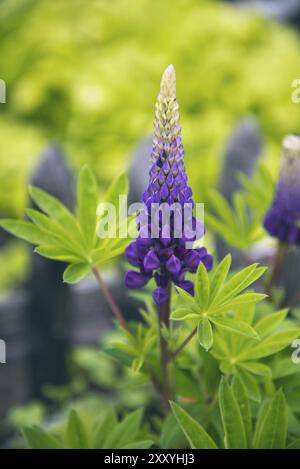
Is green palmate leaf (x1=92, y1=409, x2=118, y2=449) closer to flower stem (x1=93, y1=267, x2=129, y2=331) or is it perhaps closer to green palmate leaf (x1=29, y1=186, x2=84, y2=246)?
flower stem (x1=93, y1=267, x2=129, y2=331)

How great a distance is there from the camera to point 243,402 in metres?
0.97

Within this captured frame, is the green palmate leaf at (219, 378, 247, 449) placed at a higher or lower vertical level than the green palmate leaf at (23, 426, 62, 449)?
higher

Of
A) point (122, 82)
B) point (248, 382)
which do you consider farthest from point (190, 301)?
point (122, 82)

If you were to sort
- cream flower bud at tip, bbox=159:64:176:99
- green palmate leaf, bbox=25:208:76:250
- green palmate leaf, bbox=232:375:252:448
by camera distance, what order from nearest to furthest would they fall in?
cream flower bud at tip, bbox=159:64:176:99
green palmate leaf, bbox=232:375:252:448
green palmate leaf, bbox=25:208:76:250

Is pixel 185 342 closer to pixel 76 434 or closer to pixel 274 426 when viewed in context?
pixel 274 426

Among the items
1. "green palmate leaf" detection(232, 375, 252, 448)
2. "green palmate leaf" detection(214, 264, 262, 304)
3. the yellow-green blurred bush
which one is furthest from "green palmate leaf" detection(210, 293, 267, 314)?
the yellow-green blurred bush

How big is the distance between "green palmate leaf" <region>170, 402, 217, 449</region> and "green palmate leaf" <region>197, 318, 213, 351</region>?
11 centimetres

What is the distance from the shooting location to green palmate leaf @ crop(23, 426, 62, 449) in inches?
42.3

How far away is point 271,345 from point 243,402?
112 mm

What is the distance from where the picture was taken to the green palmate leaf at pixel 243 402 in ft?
3.15

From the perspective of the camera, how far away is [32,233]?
1.08 meters

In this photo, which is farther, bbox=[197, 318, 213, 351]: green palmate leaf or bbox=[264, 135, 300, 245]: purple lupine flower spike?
bbox=[264, 135, 300, 245]: purple lupine flower spike

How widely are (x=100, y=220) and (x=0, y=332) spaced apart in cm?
127

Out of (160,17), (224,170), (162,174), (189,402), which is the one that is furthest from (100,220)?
(160,17)
